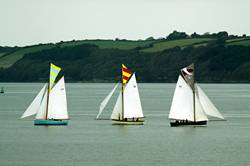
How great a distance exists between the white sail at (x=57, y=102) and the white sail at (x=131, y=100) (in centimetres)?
568

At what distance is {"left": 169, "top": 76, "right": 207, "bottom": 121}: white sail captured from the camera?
8125cm

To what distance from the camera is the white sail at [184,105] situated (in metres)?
81.2

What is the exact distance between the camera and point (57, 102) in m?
81.9

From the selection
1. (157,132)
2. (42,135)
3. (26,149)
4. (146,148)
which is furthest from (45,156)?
(157,132)

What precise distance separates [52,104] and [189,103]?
12828mm

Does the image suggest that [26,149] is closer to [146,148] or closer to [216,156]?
[146,148]

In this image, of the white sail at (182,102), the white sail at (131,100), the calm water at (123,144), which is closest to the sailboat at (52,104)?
the calm water at (123,144)

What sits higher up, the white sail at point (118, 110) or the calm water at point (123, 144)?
the white sail at point (118, 110)

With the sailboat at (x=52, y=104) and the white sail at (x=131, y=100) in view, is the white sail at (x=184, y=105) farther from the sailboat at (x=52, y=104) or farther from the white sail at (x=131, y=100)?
the sailboat at (x=52, y=104)

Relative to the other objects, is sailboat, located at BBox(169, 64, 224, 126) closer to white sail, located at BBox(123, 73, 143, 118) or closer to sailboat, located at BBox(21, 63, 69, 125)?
white sail, located at BBox(123, 73, 143, 118)

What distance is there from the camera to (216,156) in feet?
205

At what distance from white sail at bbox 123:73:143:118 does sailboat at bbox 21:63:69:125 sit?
18.6 feet

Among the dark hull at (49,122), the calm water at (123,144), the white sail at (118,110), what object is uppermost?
the white sail at (118,110)

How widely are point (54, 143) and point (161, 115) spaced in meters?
35.8
